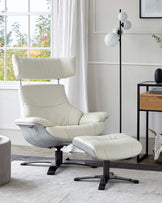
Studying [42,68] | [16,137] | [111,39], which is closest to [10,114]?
[16,137]

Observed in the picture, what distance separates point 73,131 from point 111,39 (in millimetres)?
1177

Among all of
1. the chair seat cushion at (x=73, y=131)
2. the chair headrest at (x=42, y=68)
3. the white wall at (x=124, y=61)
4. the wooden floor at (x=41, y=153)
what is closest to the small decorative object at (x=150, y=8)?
the white wall at (x=124, y=61)

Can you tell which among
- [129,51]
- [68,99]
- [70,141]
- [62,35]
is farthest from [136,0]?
[70,141]

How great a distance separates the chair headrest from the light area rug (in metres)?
0.91

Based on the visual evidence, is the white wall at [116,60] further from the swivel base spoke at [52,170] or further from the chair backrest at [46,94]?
the swivel base spoke at [52,170]

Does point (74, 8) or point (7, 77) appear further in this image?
point (7, 77)

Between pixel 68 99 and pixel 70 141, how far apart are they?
1.11 meters

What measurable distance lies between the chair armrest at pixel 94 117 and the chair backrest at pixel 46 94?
0.07m

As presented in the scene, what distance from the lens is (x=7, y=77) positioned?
5191mm

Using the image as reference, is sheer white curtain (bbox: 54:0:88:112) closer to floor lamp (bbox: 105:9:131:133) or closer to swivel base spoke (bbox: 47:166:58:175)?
floor lamp (bbox: 105:9:131:133)

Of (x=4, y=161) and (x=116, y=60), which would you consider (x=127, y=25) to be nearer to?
(x=116, y=60)

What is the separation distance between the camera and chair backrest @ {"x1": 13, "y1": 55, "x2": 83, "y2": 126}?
13.1 feet

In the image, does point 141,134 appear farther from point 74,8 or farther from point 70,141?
point 74,8

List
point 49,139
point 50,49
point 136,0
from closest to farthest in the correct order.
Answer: point 49,139 → point 136,0 → point 50,49
